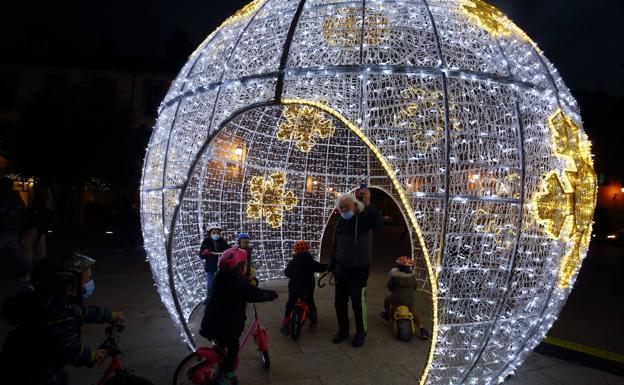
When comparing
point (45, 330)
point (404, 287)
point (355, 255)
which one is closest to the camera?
point (45, 330)

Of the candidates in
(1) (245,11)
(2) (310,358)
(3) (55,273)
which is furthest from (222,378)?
(1) (245,11)

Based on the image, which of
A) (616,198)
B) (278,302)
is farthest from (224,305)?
(616,198)

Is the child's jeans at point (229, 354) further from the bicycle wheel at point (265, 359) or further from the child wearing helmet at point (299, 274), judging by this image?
the child wearing helmet at point (299, 274)

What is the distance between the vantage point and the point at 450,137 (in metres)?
3.52

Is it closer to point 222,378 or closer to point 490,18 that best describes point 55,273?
point 222,378

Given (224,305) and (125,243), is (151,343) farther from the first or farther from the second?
(125,243)

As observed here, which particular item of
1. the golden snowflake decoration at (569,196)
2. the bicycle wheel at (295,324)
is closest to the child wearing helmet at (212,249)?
the bicycle wheel at (295,324)

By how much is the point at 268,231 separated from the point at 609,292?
692 centimetres

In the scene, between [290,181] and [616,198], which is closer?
[290,181]

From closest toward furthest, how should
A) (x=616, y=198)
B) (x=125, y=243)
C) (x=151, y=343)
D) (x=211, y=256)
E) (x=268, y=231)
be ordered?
(x=151, y=343) < (x=211, y=256) < (x=268, y=231) < (x=125, y=243) < (x=616, y=198)

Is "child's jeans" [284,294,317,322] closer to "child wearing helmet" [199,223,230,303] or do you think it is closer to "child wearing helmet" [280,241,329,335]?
"child wearing helmet" [280,241,329,335]

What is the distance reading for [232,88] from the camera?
4.09 metres

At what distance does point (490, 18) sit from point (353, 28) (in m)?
1.38

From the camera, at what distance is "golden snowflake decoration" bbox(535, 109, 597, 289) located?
366cm
